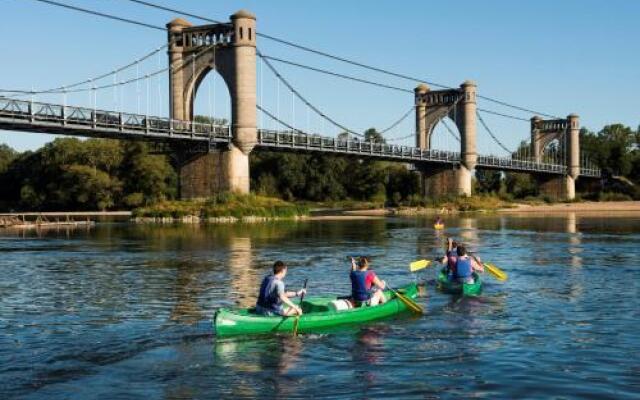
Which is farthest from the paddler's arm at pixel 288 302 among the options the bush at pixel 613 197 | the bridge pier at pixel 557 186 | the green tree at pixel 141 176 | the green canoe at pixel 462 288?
the bridge pier at pixel 557 186

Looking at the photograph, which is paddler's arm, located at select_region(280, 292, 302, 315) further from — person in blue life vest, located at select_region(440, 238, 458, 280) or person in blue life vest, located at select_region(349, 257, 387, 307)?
person in blue life vest, located at select_region(440, 238, 458, 280)

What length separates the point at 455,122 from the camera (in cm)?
11206

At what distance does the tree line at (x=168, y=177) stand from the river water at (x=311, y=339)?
5905cm

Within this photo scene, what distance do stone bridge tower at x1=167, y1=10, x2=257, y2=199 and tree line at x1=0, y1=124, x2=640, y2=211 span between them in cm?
1446

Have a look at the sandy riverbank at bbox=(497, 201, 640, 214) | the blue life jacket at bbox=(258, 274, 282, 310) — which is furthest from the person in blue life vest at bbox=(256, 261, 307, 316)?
the sandy riverbank at bbox=(497, 201, 640, 214)

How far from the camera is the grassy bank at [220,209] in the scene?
65.1 metres

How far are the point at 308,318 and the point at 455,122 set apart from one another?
98.9 meters

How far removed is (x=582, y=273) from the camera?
26312 mm

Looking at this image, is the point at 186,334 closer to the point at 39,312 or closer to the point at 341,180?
the point at 39,312

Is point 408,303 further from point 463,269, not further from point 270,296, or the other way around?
point 463,269

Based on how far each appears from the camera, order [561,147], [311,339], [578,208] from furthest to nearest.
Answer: [561,147]
[578,208]
[311,339]

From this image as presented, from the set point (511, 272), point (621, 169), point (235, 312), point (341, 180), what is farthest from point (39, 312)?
point (621, 169)

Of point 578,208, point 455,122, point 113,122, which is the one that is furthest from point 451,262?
point 455,122

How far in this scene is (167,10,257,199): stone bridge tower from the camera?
6975 cm
